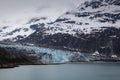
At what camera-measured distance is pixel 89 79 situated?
4860 inches

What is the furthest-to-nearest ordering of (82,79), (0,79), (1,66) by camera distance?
(1,66), (82,79), (0,79)

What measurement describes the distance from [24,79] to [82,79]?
19655 millimetres

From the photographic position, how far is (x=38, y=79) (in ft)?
392

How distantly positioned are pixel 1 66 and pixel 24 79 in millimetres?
85281

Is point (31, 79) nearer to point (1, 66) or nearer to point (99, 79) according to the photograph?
point (99, 79)

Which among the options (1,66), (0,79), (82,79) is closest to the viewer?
(0,79)

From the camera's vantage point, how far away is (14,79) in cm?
11519

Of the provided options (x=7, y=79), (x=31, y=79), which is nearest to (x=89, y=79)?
(x=31, y=79)

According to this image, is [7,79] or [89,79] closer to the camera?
[7,79]

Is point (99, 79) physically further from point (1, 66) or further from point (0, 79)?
point (1, 66)

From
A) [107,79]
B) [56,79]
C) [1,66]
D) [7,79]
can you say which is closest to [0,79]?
[7,79]

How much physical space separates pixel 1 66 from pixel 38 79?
83.4 metres

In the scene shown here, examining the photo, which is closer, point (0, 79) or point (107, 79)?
point (0, 79)

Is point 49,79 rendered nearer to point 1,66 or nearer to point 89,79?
point 89,79
